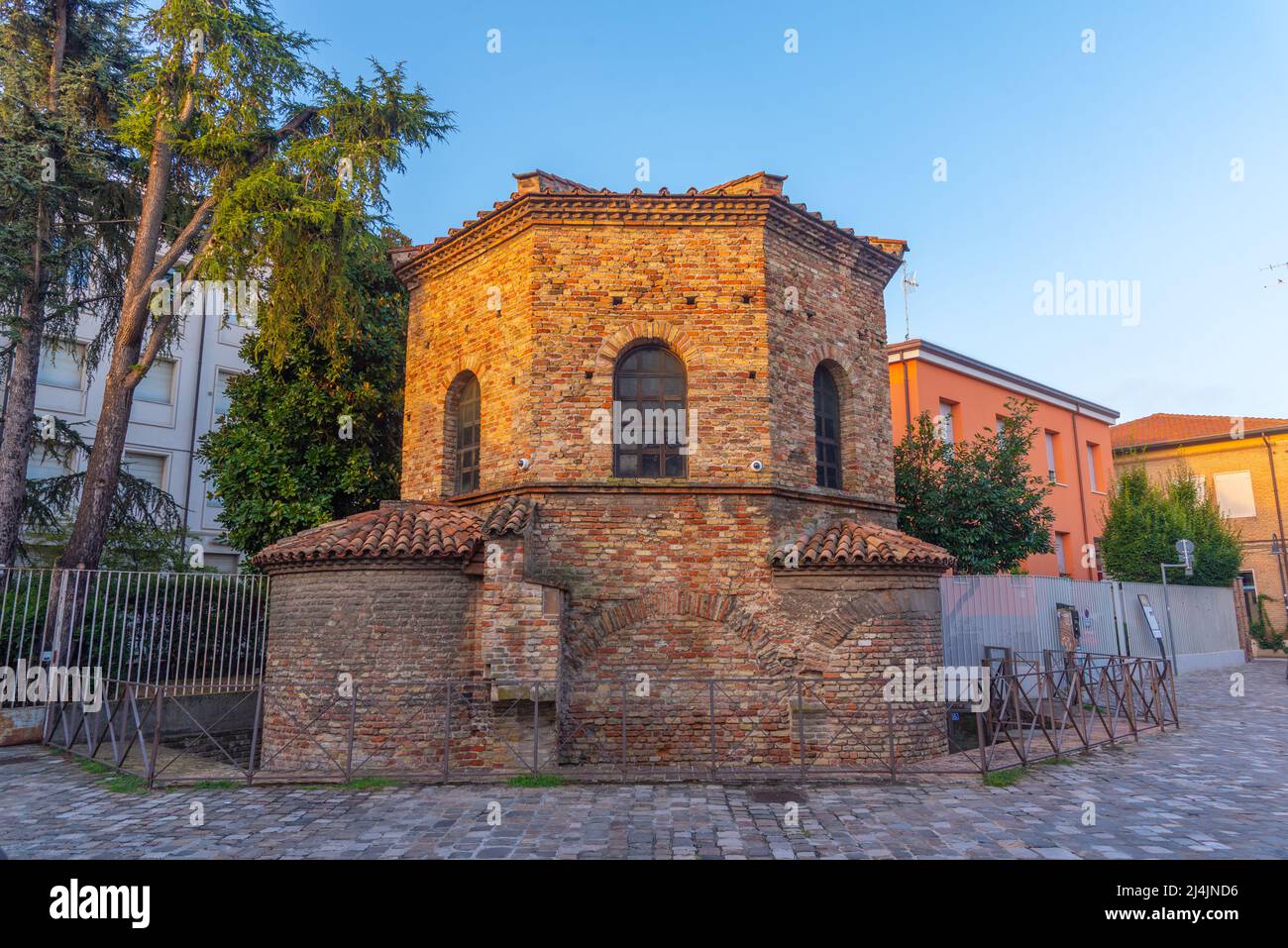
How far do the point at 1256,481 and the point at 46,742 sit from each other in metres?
35.6

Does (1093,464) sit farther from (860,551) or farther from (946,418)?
(860,551)

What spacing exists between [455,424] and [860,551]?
6.44 meters

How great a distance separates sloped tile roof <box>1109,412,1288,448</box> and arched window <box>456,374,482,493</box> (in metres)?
25.2

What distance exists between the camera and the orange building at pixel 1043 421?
19469 mm

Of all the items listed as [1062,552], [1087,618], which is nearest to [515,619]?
[1087,618]

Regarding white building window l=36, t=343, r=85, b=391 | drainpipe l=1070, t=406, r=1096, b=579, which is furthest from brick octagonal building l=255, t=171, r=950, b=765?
drainpipe l=1070, t=406, r=1096, b=579

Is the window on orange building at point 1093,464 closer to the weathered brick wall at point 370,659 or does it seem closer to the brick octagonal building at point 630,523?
the brick octagonal building at point 630,523

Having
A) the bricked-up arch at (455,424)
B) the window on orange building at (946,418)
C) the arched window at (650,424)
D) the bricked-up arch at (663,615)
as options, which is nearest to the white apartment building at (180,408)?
the bricked-up arch at (455,424)

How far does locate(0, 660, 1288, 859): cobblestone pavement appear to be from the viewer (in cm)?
581

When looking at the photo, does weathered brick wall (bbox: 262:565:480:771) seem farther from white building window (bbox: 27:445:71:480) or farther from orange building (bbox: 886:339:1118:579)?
white building window (bbox: 27:445:71:480)

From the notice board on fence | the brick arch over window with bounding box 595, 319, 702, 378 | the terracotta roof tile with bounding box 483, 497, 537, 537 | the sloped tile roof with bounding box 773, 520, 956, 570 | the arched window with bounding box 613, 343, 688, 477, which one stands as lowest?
the notice board on fence

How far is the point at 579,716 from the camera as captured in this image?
9203mm

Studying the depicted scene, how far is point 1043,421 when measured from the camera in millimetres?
23938

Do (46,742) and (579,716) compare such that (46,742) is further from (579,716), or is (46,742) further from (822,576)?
(822,576)
